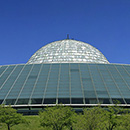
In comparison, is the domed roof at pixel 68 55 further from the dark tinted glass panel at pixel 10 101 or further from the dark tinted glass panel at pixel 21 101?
the dark tinted glass panel at pixel 10 101

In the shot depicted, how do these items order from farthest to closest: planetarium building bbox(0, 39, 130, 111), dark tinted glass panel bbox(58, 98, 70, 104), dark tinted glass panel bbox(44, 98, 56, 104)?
planetarium building bbox(0, 39, 130, 111) → dark tinted glass panel bbox(44, 98, 56, 104) → dark tinted glass panel bbox(58, 98, 70, 104)

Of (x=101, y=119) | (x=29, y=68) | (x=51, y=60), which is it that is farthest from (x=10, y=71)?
Result: (x=101, y=119)

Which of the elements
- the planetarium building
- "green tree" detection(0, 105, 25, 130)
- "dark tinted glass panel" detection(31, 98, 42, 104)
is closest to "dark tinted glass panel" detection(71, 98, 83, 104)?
the planetarium building

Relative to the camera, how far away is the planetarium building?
958 inches

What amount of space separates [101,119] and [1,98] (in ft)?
54.7

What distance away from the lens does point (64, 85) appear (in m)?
27.8

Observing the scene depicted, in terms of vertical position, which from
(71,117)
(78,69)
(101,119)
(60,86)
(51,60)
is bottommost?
(101,119)

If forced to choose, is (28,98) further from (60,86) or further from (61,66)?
(61,66)

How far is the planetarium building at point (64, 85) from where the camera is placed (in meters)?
24.3

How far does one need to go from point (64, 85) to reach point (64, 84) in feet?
1.12

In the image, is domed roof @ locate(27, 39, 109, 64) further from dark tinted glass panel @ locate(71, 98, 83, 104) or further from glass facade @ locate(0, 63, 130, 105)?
dark tinted glass panel @ locate(71, 98, 83, 104)

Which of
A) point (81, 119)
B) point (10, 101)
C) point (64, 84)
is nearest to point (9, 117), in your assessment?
point (10, 101)

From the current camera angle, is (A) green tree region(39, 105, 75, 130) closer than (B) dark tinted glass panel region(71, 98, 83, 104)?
Yes

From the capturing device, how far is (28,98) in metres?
24.9
